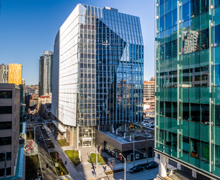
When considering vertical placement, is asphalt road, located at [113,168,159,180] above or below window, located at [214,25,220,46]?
below

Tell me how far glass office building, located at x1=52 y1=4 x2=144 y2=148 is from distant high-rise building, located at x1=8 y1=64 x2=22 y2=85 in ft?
272

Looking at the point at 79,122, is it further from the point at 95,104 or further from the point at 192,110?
the point at 192,110

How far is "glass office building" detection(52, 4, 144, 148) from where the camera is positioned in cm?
5450

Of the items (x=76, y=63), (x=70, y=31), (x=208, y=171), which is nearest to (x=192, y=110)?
(x=208, y=171)

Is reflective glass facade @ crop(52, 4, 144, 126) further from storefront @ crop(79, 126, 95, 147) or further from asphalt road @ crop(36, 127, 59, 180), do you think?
asphalt road @ crop(36, 127, 59, 180)

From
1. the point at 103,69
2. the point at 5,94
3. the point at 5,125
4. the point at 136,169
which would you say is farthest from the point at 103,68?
→ the point at 5,125

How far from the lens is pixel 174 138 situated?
19.5 metres

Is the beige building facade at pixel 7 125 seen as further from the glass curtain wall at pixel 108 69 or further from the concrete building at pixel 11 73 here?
the concrete building at pixel 11 73

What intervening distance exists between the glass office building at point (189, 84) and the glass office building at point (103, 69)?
112ft

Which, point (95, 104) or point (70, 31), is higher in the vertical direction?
point (70, 31)

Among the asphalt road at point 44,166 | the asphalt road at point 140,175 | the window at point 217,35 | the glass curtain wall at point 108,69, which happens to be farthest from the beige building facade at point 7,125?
the window at point 217,35

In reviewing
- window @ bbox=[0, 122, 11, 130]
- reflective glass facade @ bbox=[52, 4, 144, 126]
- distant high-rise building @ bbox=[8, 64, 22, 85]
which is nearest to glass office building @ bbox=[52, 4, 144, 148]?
reflective glass facade @ bbox=[52, 4, 144, 126]

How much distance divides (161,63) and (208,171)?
12.1 m

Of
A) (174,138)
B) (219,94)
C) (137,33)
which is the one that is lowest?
(174,138)
